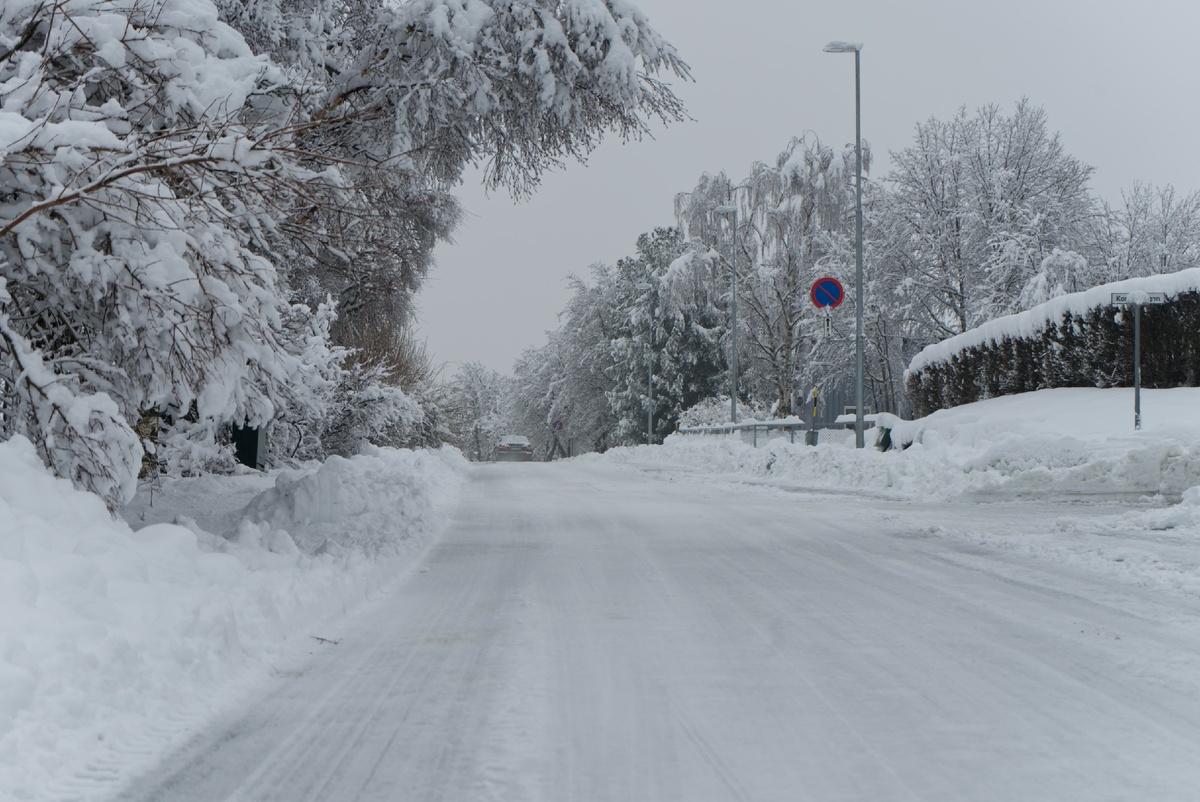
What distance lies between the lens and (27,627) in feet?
15.1

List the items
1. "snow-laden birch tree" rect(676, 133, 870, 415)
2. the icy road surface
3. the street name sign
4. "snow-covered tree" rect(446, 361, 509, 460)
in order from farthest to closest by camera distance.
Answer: "snow-covered tree" rect(446, 361, 509, 460)
"snow-laden birch tree" rect(676, 133, 870, 415)
the street name sign
the icy road surface

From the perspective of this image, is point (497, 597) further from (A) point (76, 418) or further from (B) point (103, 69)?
(B) point (103, 69)

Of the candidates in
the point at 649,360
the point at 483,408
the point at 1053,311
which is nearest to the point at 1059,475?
the point at 1053,311

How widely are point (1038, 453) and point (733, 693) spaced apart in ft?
44.9

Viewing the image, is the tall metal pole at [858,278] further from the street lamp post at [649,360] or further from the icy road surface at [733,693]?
the street lamp post at [649,360]

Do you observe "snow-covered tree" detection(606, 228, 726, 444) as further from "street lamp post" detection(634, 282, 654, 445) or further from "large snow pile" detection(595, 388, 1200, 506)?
"large snow pile" detection(595, 388, 1200, 506)

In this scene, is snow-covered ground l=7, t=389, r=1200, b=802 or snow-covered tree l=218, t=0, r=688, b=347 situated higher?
snow-covered tree l=218, t=0, r=688, b=347

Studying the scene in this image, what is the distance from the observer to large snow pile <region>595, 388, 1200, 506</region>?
15.6m

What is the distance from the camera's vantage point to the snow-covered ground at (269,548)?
4301 mm

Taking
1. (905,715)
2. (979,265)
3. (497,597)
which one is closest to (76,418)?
(497,597)

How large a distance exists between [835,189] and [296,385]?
3575 centimetres

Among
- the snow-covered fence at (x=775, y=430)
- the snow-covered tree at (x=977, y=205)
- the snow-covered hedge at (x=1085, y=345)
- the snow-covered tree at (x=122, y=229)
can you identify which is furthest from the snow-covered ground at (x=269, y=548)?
the snow-covered tree at (x=977, y=205)

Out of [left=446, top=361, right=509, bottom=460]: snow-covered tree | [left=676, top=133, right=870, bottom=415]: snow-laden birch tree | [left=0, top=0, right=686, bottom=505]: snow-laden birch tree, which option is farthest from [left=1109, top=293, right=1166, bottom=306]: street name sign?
[left=446, top=361, right=509, bottom=460]: snow-covered tree

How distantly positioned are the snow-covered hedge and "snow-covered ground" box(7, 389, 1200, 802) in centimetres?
93
